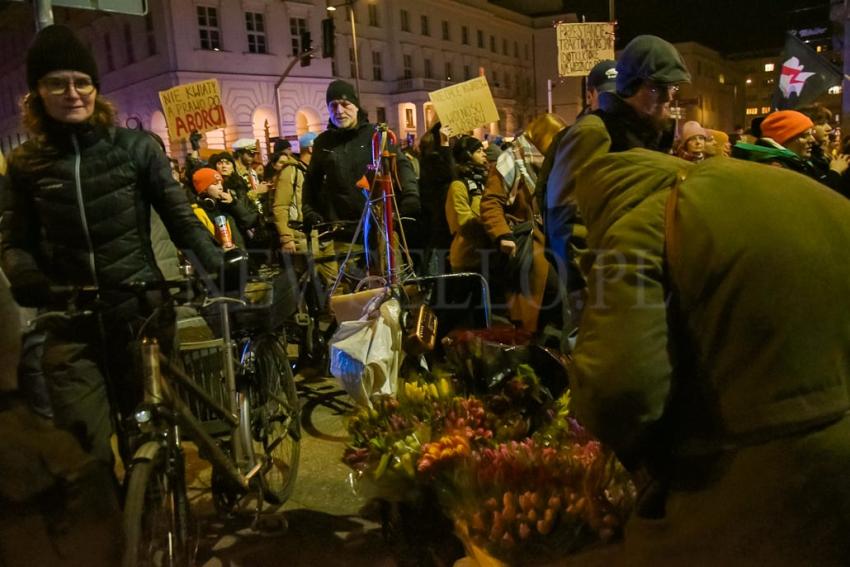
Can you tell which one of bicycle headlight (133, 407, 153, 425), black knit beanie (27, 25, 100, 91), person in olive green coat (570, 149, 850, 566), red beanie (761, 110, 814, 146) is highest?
black knit beanie (27, 25, 100, 91)

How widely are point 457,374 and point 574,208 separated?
985 mm

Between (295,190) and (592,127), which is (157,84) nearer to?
(295,190)

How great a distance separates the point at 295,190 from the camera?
22.4 ft

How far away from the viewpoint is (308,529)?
144 inches

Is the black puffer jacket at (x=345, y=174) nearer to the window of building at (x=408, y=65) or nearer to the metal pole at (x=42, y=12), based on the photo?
the metal pole at (x=42, y=12)

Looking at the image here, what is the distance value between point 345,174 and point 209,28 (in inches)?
1336

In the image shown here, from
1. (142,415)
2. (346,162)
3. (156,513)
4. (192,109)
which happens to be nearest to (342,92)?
(346,162)

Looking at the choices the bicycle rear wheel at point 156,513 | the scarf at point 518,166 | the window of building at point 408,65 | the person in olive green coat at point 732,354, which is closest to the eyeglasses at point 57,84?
the bicycle rear wheel at point 156,513

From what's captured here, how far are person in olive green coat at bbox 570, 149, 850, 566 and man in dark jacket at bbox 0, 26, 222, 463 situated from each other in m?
2.12

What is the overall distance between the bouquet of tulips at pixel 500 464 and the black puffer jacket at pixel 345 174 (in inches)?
93.0

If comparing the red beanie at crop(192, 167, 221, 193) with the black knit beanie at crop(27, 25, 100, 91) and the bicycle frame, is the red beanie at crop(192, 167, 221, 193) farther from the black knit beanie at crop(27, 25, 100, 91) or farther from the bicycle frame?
the black knit beanie at crop(27, 25, 100, 91)

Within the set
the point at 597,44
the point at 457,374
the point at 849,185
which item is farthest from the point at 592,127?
the point at 597,44

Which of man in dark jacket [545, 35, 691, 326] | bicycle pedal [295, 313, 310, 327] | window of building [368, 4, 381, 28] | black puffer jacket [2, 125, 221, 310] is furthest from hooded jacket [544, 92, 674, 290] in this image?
window of building [368, 4, 381, 28]

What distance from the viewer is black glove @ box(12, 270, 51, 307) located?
8.74 ft
